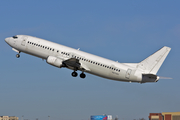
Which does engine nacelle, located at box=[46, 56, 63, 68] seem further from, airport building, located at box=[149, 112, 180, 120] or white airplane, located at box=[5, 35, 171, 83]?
airport building, located at box=[149, 112, 180, 120]

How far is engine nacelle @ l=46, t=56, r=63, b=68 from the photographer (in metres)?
64.1

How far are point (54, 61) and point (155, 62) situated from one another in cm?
2093

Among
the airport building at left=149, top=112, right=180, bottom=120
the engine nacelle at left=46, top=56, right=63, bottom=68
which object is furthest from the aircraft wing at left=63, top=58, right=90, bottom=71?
the airport building at left=149, top=112, right=180, bottom=120

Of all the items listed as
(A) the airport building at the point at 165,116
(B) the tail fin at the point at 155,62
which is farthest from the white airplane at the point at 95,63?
(A) the airport building at the point at 165,116

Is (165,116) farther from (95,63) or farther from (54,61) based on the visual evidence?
(54,61)

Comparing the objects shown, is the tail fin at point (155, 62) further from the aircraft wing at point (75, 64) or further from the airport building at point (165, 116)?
the airport building at point (165, 116)

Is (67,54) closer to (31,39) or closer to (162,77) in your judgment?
(31,39)

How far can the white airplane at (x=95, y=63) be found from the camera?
6162 cm

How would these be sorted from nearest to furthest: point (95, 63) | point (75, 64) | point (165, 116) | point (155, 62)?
point (155, 62)
point (95, 63)
point (75, 64)
point (165, 116)

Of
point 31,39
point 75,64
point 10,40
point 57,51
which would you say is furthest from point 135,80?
point 10,40

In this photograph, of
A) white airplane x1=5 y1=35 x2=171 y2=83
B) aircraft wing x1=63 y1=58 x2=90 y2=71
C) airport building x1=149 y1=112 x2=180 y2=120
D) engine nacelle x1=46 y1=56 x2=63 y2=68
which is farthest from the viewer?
airport building x1=149 y1=112 x2=180 y2=120

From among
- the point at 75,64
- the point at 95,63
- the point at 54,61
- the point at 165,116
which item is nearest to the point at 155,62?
the point at 95,63

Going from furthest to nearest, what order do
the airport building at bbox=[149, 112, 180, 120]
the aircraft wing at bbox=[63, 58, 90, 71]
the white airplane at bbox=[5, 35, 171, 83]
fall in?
the airport building at bbox=[149, 112, 180, 120]
the aircraft wing at bbox=[63, 58, 90, 71]
the white airplane at bbox=[5, 35, 171, 83]

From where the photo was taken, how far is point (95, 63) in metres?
62.8
